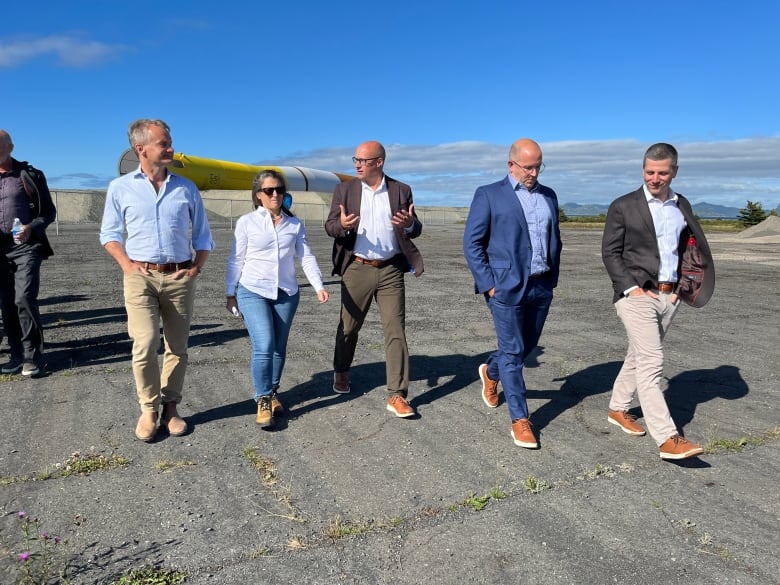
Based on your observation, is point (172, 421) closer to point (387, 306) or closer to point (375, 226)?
point (387, 306)

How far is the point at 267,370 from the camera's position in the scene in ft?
14.8

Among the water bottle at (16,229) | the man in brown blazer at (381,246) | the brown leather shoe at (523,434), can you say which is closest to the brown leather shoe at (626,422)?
the brown leather shoe at (523,434)

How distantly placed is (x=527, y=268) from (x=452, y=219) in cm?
5670

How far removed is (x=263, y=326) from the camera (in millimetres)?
4516

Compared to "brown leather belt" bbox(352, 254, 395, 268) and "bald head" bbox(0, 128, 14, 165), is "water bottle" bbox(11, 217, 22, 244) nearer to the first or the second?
"bald head" bbox(0, 128, 14, 165)

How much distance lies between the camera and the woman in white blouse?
450 cm

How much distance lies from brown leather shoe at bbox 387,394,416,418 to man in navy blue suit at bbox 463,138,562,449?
2.55 feet

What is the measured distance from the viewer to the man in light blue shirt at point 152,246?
12.9ft

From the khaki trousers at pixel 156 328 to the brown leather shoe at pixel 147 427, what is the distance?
4 cm

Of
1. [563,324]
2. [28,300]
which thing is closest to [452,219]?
[563,324]

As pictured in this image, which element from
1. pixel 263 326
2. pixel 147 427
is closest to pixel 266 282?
pixel 263 326

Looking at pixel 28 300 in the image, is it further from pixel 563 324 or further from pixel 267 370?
pixel 563 324

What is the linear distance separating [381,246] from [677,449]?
8.04 feet

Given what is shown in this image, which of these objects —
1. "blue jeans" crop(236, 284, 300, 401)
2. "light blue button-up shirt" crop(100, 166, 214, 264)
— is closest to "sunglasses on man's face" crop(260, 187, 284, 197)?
"light blue button-up shirt" crop(100, 166, 214, 264)
